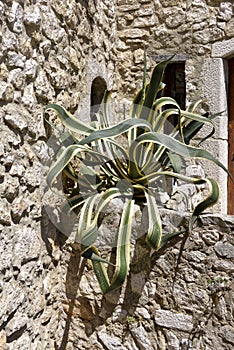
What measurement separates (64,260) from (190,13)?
2453 mm

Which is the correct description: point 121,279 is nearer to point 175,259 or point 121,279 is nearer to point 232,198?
point 175,259

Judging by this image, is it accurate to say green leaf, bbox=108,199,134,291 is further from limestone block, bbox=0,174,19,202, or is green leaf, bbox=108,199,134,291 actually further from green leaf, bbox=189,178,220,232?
limestone block, bbox=0,174,19,202

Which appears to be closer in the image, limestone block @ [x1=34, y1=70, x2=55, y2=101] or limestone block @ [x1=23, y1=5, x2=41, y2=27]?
limestone block @ [x1=23, y1=5, x2=41, y2=27]

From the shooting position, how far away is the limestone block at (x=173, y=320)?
242 cm

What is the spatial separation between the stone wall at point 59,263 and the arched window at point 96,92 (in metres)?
0.60

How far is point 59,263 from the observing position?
2.62 m

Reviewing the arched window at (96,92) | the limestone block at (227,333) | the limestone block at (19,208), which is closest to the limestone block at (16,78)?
the limestone block at (19,208)

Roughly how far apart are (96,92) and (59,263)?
1.72m

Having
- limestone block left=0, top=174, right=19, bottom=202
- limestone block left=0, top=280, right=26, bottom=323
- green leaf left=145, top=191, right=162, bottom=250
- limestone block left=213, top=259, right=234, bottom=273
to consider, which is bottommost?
limestone block left=0, top=280, right=26, bottom=323

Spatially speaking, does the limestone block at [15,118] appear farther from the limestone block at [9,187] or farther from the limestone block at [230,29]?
the limestone block at [230,29]

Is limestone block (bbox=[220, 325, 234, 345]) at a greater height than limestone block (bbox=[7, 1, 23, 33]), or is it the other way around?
limestone block (bbox=[7, 1, 23, 33])

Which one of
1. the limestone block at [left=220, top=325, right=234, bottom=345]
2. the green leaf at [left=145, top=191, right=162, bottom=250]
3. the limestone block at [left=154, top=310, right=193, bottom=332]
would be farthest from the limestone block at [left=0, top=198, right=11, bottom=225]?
the limestone block at [left=220, top=325, right=234, bottom=345]

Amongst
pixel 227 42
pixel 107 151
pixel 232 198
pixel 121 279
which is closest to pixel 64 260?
pixel 121 279

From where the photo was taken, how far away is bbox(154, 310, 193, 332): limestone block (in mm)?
2418
